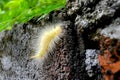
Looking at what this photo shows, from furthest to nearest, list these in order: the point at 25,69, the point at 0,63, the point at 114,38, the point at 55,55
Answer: the point at 0,63 < the point at 25,69 < the point at 55,55 < the point at 114,38

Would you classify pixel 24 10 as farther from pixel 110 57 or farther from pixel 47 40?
pixel 110 57

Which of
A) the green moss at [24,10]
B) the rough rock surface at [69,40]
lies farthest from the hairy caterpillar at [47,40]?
the green moss at [24,10]

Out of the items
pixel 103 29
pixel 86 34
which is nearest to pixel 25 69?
pixel 86 34

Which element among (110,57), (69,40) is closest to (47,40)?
(69,40)

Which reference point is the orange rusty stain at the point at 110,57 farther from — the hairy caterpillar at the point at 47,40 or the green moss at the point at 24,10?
the green moss at the point at 24,10

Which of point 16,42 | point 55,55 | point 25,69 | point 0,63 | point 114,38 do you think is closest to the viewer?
point 114,38

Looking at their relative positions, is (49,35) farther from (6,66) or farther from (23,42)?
(6,66)
